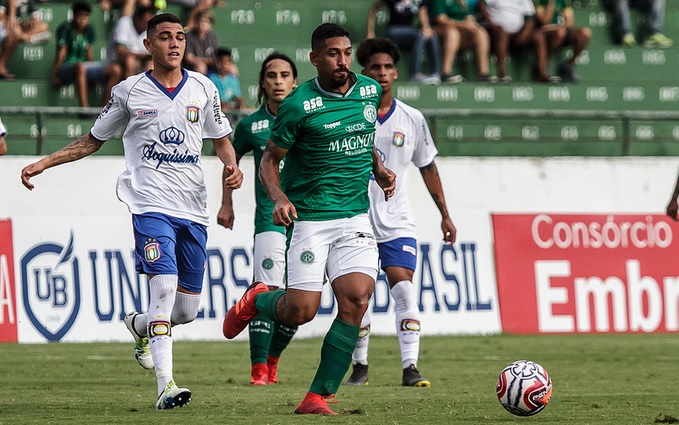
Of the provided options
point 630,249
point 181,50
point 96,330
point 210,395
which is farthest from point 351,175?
point 630,249

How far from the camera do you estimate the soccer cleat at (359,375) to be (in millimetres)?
10500

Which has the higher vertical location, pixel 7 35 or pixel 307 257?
pixel 7 35

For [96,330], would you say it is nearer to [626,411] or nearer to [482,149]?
[482,149]

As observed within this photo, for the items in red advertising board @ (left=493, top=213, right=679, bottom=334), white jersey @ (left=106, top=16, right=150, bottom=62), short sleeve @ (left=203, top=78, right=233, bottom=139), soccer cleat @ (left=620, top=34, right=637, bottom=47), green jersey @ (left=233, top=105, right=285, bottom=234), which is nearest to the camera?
short sleeve @ (left=203, top=78, right=233, bottom=139)

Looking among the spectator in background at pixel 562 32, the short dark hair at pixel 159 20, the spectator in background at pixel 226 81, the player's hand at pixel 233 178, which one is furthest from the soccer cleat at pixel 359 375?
the spectator in background at pixel 562 32

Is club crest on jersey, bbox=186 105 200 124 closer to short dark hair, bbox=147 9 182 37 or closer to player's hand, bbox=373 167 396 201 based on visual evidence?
short dark hair, bbox=147 9 182 37

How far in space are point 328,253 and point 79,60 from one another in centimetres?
1147

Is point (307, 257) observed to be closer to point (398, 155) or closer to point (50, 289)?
point (398, 155)

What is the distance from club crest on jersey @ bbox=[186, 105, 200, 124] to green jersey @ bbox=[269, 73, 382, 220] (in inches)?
33.3

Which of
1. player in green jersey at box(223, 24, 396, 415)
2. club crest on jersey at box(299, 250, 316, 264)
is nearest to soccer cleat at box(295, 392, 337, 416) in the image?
player in green jersey at box(223, 24, 396, 415)

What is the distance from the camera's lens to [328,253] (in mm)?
8000

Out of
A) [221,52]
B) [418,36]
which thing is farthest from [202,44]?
[418,36]

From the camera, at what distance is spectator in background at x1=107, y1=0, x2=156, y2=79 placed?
18531 mm

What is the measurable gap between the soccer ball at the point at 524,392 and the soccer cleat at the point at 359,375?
107 inches
